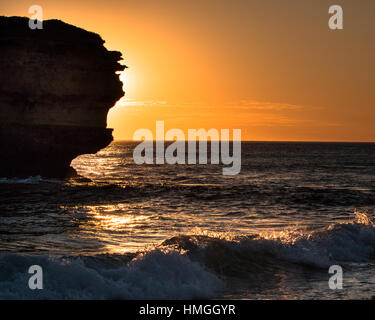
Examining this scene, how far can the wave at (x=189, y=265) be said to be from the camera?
35.3ft

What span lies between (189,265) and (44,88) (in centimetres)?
Result: 2999

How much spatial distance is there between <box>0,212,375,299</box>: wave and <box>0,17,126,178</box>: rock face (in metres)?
26.7

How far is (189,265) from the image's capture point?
41.6 feet

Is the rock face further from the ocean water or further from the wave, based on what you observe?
the wave

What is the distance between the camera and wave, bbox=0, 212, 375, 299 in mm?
10773

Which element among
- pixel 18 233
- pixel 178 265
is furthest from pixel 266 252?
pixel 18 233

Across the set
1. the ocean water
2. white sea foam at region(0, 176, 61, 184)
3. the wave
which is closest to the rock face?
white sea foam at region(0, 176, 61, 184)

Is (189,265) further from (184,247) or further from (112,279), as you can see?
(112,279)

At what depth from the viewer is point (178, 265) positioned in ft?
41.2

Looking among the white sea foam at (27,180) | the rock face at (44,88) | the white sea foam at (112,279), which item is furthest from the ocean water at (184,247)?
the rock face at (44,88)

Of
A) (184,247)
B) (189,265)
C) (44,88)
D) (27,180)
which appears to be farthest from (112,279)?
(44,88)

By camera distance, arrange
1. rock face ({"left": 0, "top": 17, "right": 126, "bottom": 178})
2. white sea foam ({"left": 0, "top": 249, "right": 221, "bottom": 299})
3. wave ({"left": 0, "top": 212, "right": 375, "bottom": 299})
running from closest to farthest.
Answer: white sea foam ({"left": 0, "top": 249, "right": 221, "bottom": 299}) → wave ({"left": 0, "top": 212, "right": 375, "bottom": 299}) → rock face ({"left": 0, "top": 17, "right": 126, "bottom": 178})

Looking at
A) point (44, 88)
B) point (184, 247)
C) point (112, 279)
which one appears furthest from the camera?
point (44, 88)
